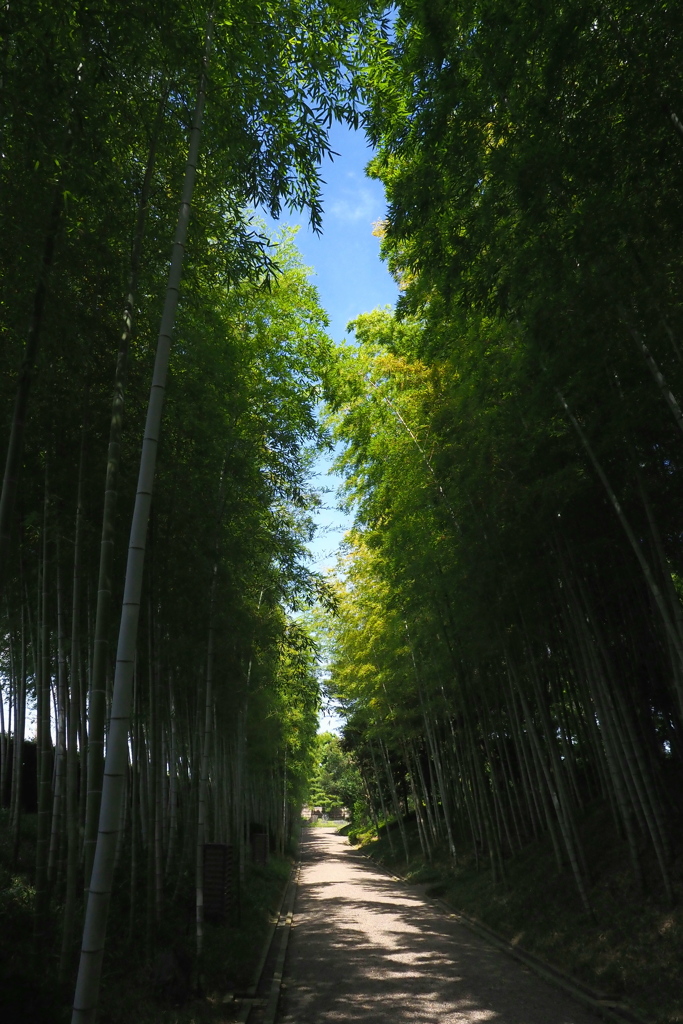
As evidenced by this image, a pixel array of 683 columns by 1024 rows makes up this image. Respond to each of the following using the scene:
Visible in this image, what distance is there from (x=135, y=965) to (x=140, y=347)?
4448mm

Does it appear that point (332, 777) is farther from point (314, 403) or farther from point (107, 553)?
point (107, 553)

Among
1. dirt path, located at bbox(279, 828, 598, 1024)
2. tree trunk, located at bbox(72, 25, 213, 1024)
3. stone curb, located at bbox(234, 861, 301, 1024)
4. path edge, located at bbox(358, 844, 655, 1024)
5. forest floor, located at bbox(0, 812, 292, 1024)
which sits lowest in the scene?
path edge, located at bbox(358, 844, 655, 1024)

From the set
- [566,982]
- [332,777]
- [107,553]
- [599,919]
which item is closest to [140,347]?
[107,553]

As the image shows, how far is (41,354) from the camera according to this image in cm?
345

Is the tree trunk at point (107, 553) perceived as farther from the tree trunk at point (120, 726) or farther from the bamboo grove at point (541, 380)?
the bamboo grove at point (541, 380)

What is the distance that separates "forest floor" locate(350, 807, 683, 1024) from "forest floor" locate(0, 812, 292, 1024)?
2594mm

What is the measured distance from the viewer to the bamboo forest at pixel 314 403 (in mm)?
3135

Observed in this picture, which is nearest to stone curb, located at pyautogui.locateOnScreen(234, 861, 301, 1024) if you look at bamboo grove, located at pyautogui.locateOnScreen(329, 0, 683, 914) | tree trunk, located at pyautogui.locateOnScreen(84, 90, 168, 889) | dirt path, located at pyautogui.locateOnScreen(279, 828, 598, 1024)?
dirt path, located at pyautogui.locateOnScreen(279, 828, 598, 1024)

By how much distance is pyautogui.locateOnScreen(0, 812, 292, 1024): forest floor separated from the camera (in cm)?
304

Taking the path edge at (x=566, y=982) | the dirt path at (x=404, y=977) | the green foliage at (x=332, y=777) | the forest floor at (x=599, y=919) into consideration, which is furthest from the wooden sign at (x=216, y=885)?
the green foliage at (x=332, y=777)

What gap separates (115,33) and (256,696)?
404 inches

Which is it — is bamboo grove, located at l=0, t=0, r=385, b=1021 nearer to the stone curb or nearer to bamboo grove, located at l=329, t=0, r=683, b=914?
the stone curb

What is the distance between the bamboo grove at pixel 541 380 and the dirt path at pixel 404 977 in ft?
4.47

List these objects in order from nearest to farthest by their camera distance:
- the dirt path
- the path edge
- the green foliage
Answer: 1. the path edge
2. the dirt path
3. the green foliage
